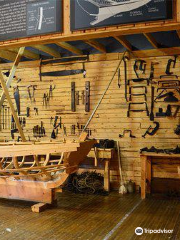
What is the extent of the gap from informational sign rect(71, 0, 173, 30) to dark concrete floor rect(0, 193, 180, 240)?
9.77 ft

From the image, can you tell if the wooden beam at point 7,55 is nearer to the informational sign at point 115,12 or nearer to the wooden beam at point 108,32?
the wooden beam at point 108,32

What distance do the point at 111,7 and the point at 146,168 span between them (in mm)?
3411

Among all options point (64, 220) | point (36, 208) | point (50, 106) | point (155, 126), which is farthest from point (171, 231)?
point (50, 106)

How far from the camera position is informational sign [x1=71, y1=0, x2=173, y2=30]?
167 inches

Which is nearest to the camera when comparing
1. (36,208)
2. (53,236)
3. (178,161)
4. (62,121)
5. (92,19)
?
(53,236)

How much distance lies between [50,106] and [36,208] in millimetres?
3184

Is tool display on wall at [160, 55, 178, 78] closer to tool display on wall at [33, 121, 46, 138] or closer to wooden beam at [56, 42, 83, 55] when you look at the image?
wooden beam at [56, 42, 83, 55]

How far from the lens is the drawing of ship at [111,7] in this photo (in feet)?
14.5

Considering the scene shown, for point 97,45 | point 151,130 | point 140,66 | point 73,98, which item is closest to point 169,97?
point 151,130

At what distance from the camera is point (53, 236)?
423 centimetres

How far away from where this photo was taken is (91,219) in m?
5.04

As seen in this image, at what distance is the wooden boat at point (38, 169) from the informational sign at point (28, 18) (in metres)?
1.87

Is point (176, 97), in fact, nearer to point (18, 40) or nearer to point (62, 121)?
point (62, 121)
